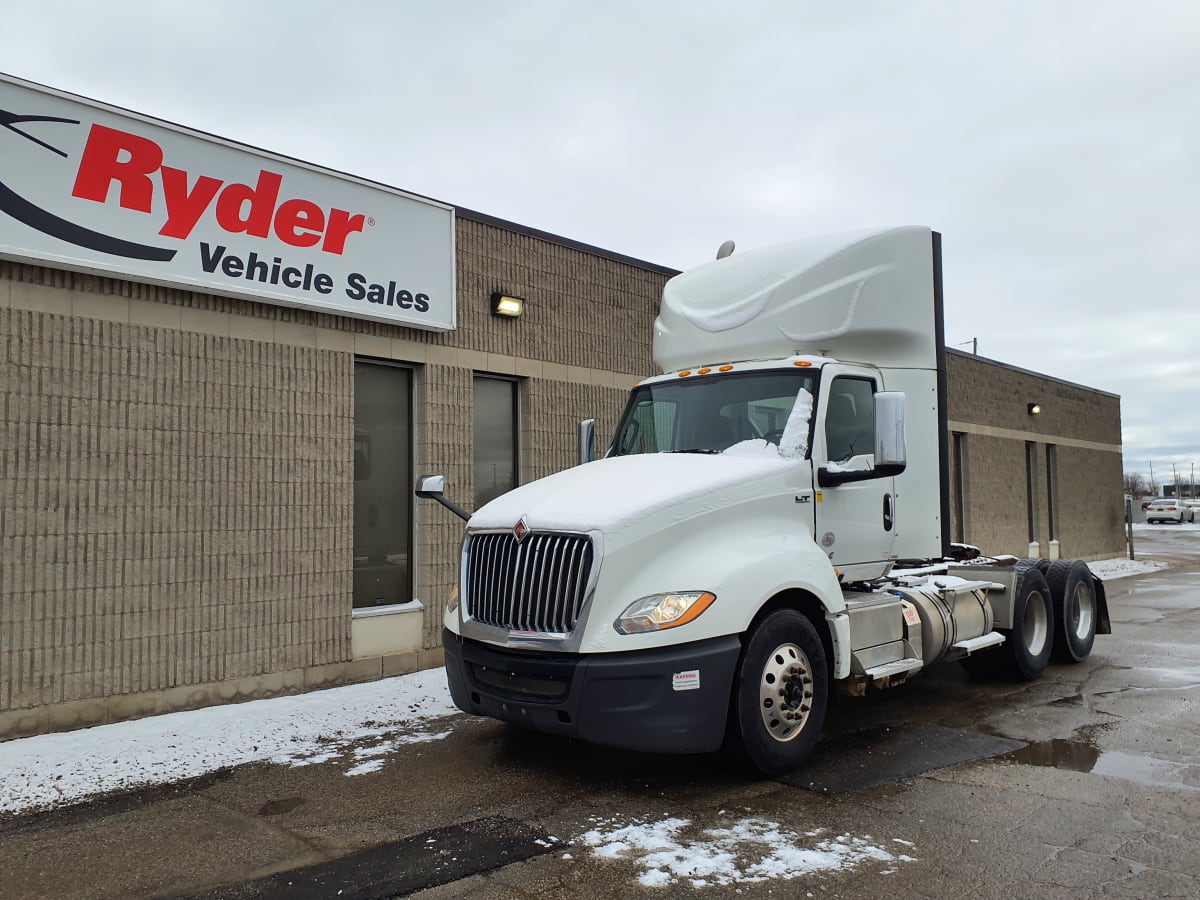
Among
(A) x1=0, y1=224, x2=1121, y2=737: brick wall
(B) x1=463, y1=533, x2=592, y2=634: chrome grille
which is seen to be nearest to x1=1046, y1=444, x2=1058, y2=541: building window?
(A) x1=0, y1=224, x2=1121, y2=737: brick wall

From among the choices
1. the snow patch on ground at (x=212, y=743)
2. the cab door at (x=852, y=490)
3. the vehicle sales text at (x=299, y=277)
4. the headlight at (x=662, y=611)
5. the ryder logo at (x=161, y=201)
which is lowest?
the snow patch on ground at (x=212, y=743)

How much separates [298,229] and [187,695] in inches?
171

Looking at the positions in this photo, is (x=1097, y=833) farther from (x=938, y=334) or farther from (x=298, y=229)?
(x=298, y=229)

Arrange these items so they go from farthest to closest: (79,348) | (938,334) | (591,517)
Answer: (938,334), (79,348), (591,517)

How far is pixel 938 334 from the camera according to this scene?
7973 millimetres

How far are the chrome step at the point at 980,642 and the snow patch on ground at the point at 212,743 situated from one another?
440 centimetres

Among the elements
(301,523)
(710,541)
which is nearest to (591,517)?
(710,541)

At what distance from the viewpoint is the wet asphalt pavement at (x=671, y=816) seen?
411cm

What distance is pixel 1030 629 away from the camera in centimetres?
897

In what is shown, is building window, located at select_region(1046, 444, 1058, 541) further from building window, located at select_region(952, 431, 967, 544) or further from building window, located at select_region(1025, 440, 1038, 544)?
building window, located at select_region(952, 431, 967, 544)

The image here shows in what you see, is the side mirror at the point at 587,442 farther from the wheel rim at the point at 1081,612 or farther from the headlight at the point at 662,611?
the wheel rim at the point at 1081,612

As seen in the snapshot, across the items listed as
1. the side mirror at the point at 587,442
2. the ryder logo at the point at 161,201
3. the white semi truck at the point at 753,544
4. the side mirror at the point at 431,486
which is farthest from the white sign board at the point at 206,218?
the white semi truck at the point at 753,544

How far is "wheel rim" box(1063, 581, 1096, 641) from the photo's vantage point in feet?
30.8

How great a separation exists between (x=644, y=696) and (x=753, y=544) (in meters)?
1.25
